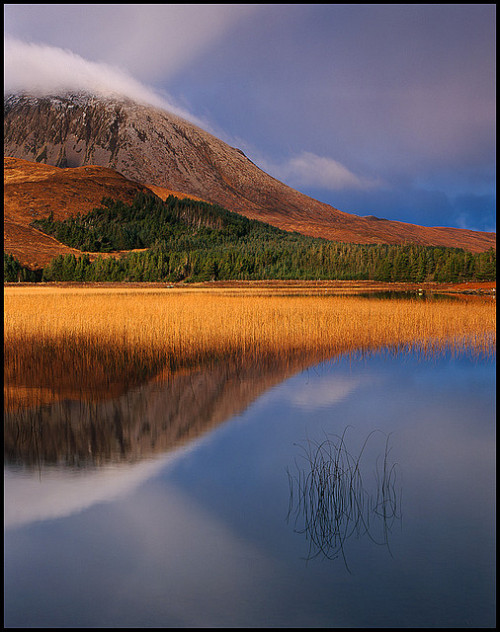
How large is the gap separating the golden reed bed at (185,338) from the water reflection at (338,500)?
6805 millimetres

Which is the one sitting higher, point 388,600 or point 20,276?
point 20,276

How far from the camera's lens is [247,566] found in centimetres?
643

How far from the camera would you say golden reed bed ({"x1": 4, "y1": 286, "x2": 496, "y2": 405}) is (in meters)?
17.1

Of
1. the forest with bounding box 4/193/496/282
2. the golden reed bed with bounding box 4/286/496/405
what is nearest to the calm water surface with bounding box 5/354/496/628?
the golden reed bed with bounding box 4/286/496/405

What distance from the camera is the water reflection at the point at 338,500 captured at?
7.25 meters

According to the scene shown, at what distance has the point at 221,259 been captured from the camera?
421ft

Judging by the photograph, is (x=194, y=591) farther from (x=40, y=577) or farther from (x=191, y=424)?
(x=191, y=424)

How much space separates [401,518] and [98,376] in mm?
10693

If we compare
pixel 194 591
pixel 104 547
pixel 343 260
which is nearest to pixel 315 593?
pixel 194 591

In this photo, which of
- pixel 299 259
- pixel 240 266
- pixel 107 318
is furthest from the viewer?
pixel 299 259

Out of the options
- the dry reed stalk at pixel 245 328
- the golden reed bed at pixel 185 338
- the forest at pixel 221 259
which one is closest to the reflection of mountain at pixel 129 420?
the golden reed bed at pixel 185 338

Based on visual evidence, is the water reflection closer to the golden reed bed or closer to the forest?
the golden reed bed

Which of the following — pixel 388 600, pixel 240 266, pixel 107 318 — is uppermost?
pixel 240 266

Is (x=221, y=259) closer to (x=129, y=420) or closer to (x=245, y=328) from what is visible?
(x=245, y=328)
